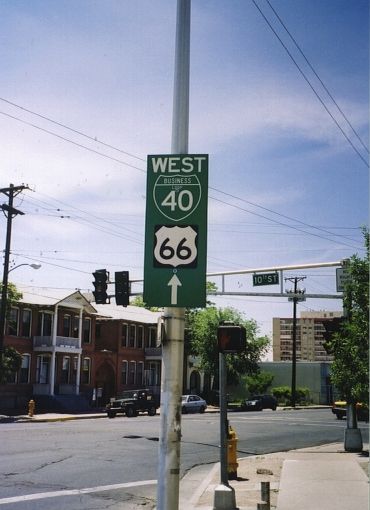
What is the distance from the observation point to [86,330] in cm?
4788

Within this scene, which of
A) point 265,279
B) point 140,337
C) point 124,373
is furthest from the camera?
point 140,337

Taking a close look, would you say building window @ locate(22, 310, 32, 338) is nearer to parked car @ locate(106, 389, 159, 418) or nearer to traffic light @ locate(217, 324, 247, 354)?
parked car @ locate(106, 389, 159, 418)

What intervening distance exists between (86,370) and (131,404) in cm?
1218

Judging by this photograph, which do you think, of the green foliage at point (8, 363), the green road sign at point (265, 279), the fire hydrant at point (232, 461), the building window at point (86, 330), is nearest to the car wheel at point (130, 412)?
the green foliage at point (8, 363)

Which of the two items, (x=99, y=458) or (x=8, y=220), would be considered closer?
(x=99, y=458)

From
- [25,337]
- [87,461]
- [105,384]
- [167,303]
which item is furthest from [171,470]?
[105,384]

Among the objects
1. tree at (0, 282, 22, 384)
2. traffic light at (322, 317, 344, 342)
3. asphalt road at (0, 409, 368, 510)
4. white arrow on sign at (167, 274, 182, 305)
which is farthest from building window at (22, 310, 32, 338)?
white arrow on sign at (167, 274, 182, 305)

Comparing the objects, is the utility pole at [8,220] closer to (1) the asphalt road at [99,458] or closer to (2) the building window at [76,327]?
(1) the asphalt road at [99,458]

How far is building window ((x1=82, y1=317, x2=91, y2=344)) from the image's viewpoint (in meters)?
47.6

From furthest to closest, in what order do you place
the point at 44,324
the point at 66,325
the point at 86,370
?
the point at 86,370 → the point at 66,325 → the point at 44,324

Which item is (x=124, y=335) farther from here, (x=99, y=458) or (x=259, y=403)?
(x=99, y=458)

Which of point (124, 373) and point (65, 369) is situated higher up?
point (65, 369)

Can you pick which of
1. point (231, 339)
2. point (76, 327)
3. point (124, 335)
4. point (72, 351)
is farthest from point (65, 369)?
point (231, 339)

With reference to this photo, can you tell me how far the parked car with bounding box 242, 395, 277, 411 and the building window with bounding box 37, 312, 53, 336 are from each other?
1866 cm
